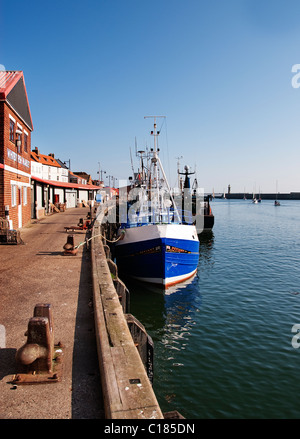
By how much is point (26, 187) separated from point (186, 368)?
62.7 ft

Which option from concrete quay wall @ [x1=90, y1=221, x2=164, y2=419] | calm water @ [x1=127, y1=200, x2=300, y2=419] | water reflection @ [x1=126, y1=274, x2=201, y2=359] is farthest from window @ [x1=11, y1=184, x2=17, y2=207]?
concrete quay wall @ [x1=90, y1=221, x2=164, y2=419]

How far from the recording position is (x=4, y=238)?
51.6 feet

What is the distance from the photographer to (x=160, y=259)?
16.0m

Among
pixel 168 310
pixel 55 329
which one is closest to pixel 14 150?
pixel 168 310

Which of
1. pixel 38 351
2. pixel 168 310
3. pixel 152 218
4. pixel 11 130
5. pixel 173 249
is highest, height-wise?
pixel 11 130

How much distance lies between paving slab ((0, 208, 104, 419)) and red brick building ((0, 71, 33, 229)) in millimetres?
5812

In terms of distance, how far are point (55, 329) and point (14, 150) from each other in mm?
16434

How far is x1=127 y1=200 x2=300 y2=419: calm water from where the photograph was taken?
7707mm

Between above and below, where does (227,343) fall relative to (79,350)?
below

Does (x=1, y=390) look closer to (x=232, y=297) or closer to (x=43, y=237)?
(x=232, y=297)

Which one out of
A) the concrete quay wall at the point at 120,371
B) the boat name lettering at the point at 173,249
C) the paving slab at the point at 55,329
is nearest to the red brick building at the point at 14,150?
the paving slab at the point at 55,329

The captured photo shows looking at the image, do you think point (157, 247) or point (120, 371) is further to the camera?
point (157, 247)

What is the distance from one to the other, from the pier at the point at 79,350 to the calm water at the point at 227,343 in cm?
223

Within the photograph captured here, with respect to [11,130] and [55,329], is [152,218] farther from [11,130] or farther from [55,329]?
[55,329]
